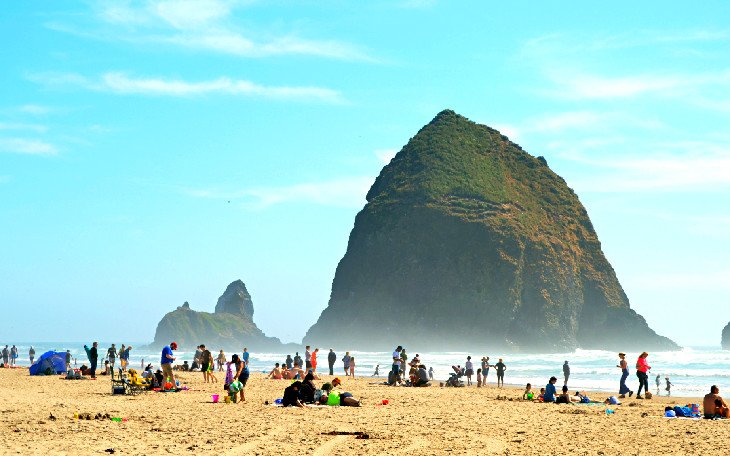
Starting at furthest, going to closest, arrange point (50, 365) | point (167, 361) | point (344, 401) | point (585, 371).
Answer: point (585, 371) < point (50, 365) < point (167, 361) < point (344, 401)

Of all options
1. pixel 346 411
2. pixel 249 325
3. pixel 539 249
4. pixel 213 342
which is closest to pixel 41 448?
pixel 346 411

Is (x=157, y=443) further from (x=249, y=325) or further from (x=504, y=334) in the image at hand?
(x=249, y=325)

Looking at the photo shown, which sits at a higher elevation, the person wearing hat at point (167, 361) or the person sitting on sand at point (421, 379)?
the person wearing hat at point (167, 361)

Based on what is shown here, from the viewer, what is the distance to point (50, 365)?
33.9m

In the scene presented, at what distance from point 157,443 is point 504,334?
346 feet

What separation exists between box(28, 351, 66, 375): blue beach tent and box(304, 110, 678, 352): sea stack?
82490mm

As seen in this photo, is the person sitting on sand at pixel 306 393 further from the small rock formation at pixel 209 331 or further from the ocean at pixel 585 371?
the small rock formation at pixel 209 331

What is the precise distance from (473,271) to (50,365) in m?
89.5

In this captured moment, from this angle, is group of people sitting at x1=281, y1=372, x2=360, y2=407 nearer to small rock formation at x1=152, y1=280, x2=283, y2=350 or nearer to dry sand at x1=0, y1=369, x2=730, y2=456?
dry sand at x1=0, y1=369, x2=730, y2=456

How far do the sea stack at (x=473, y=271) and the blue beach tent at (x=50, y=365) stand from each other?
8249 cm

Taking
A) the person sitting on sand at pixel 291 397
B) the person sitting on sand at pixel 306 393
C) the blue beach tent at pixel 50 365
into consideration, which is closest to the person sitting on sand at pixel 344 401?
the person sitting on sand at pixel 306 393

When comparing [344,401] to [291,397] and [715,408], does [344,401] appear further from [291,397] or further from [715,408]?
[715,408]

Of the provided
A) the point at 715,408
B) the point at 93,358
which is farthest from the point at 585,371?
the point at 715,408

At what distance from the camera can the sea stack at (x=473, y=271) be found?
382 ft
